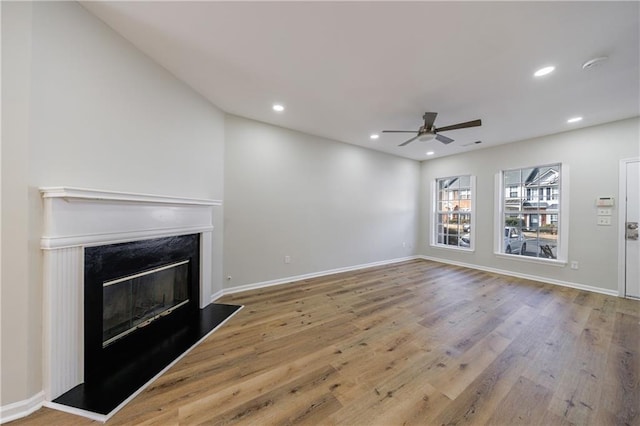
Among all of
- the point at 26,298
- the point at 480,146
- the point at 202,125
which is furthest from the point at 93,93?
the point at 480,146

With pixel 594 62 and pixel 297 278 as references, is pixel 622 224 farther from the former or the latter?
pixel 297 278

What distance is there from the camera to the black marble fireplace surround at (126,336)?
1.57 meters

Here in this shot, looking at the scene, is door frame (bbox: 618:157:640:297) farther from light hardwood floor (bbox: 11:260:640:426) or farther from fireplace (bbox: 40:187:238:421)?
fireplace (bbox: 40:187:238:421)

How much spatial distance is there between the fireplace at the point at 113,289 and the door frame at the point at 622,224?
19.5 ft

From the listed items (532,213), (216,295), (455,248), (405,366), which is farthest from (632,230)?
(216,295)

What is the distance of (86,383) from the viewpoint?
164cm

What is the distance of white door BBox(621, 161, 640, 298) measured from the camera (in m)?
3.48

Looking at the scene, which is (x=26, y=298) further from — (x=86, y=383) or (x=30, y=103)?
(x=30, y=103)

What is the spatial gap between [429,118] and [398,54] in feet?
4.05

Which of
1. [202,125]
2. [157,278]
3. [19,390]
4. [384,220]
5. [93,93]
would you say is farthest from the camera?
[384,220]

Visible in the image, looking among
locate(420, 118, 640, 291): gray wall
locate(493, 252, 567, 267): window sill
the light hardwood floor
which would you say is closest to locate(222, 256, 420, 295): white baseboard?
the light hardwood floor

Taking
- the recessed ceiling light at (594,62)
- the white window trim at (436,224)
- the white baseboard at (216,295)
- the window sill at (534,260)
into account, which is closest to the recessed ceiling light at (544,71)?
the recessed ceiling light at (594,62)

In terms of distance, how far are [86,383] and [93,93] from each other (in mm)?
2180

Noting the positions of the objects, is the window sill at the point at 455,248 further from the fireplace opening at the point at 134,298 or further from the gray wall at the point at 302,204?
the fireplace opening at the point at 134,298
